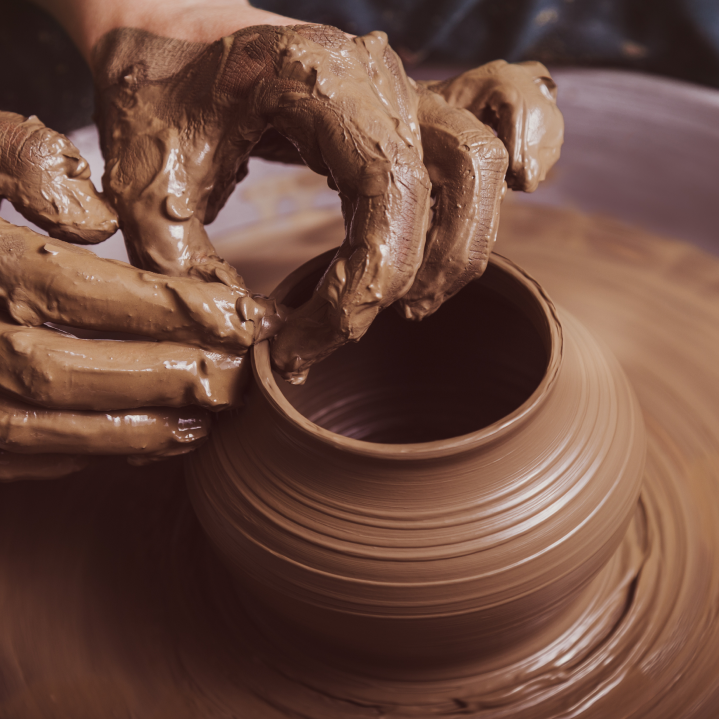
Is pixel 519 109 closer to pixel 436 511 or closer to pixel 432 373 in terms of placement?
pixel 432 373

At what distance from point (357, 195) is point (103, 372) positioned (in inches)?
16.3

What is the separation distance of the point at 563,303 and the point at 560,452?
719 millimetres

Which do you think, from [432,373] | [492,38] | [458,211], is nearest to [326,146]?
[458,211]

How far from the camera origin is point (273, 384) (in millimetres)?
958

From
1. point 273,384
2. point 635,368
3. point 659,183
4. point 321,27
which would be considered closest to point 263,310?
point 273,384

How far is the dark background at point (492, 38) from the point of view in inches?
89.1

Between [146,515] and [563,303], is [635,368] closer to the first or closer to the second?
[563,303]

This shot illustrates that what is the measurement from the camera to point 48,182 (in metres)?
1.09

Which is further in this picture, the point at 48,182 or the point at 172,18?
the point at 172,18

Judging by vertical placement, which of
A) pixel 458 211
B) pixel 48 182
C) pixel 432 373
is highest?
pixel 458 211

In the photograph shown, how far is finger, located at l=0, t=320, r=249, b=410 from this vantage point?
952mm

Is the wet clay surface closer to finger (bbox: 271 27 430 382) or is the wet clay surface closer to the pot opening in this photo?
the pot opening

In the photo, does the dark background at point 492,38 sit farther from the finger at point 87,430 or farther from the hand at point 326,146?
the finger at point 87,430

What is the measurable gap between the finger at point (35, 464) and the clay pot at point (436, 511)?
19 cm
